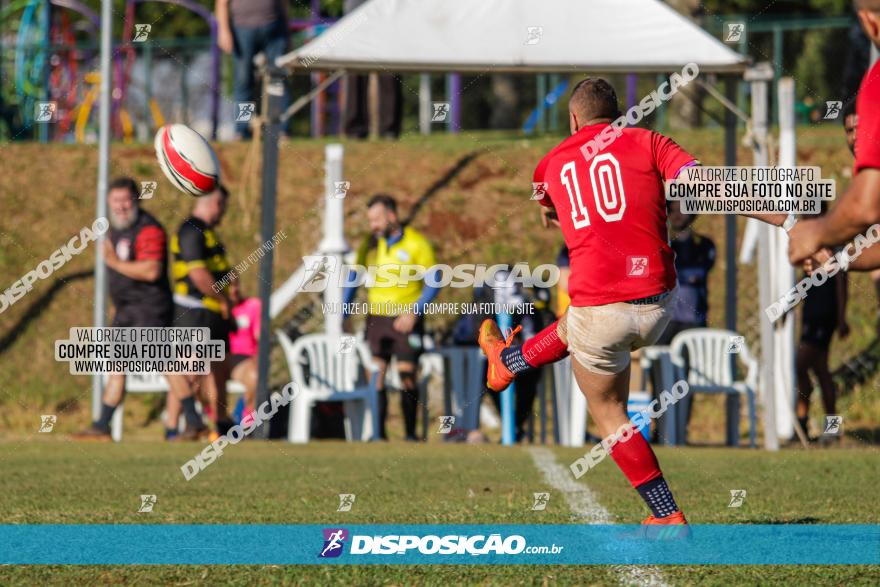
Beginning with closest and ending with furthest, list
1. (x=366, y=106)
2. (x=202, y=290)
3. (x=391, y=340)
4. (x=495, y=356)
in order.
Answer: (x=495, y=356) < (x=202, y=290) < (x=391, y=340) < (x=366, y=106)

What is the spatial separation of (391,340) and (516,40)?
317cm

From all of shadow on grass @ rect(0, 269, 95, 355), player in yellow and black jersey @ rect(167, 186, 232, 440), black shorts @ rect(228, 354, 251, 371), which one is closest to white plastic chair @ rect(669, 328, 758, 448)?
black shorts @ rect(228, 354, 251, 371)

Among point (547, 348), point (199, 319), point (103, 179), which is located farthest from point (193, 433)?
point (547, 348)

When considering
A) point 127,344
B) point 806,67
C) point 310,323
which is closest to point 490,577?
point 127,344

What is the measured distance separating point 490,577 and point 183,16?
32048 mm

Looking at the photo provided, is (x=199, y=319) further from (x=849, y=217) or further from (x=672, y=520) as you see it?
(x=849, y=217)

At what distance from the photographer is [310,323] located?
663 inches

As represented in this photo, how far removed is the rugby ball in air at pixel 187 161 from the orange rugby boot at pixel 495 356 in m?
2.97

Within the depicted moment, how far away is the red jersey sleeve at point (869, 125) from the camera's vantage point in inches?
181

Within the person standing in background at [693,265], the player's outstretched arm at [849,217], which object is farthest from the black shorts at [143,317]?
the player's outstretched arm at [849,217]

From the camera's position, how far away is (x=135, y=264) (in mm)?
12562

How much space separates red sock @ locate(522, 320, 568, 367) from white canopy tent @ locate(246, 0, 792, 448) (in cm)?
570

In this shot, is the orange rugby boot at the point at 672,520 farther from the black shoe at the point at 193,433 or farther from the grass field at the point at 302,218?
the grass field at the point at 302,218

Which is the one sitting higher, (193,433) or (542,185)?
(542,185)
